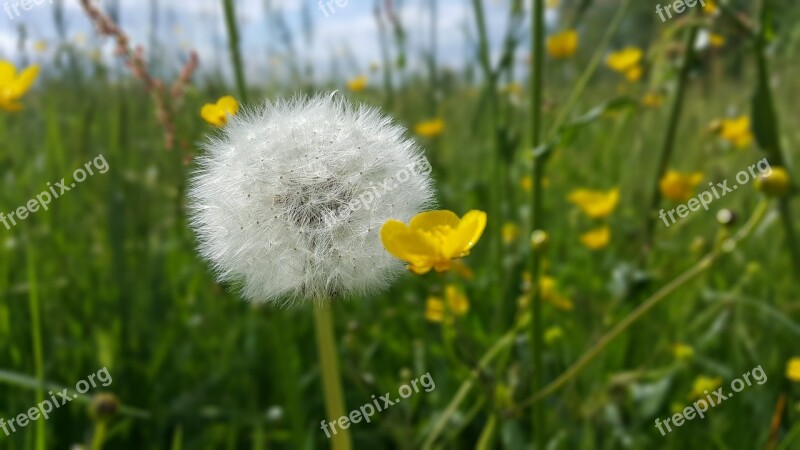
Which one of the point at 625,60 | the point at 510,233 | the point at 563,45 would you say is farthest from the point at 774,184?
the point at 625,60

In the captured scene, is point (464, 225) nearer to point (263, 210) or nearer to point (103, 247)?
point (263, 210)

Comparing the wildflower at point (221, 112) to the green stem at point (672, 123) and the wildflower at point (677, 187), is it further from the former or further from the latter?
the wildflower at point (677, 187)

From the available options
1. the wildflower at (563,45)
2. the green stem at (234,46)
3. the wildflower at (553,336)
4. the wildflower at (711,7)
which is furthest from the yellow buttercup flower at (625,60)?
the green stem at (234,46)

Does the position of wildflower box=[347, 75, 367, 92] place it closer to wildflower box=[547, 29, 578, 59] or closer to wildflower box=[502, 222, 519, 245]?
wildflower box=[547, 29, 578, 59]

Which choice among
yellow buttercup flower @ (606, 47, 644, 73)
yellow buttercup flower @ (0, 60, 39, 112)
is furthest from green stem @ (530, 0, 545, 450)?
yellow buttercup flower @ (606, 47, 644, 73)

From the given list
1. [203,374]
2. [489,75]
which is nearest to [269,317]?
[203,374]

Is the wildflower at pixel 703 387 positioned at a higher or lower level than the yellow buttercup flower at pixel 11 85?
lower
